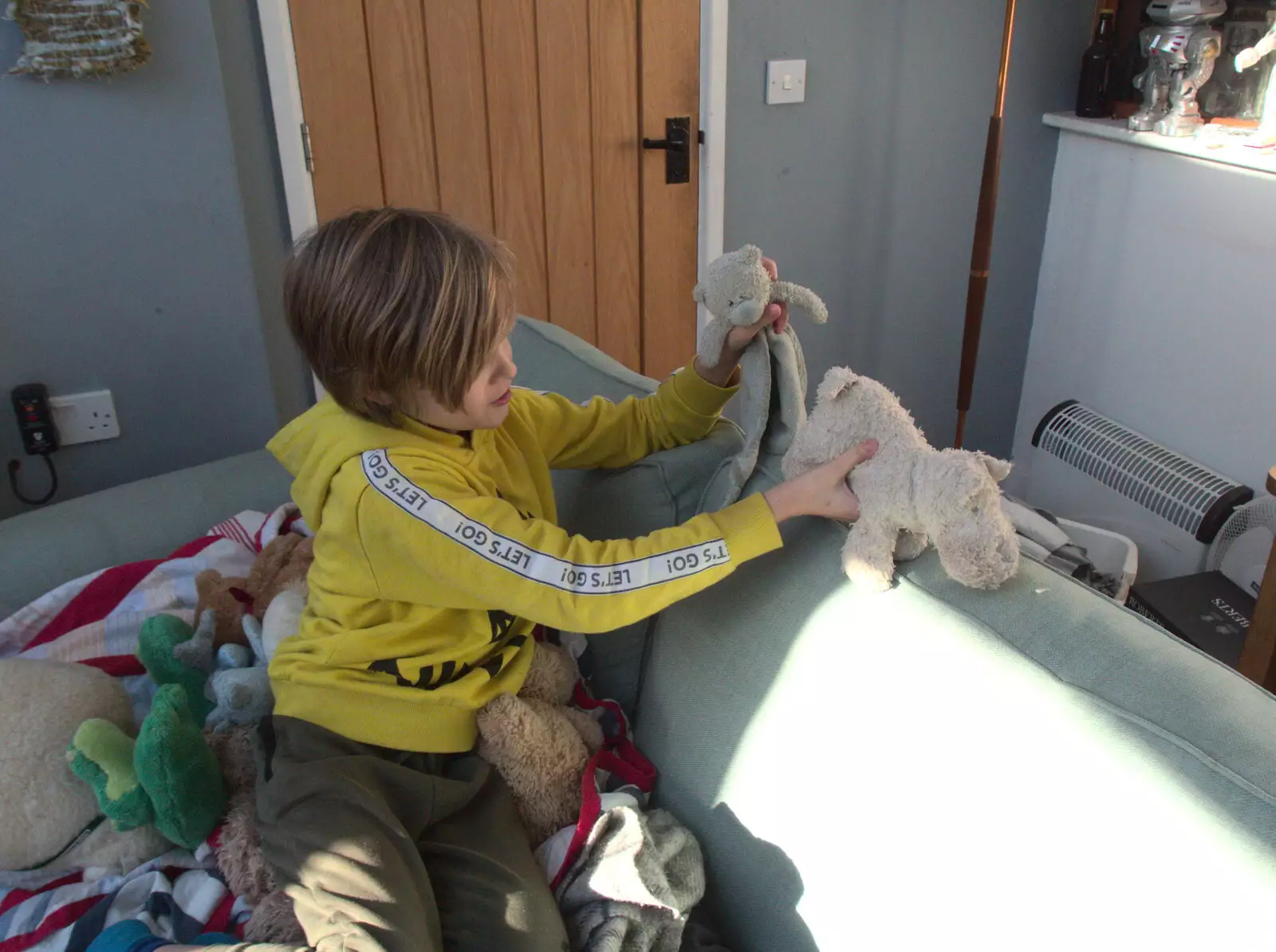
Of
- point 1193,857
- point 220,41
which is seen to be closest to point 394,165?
point 220,41

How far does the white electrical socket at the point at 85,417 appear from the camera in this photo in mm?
1912

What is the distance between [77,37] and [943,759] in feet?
5.76

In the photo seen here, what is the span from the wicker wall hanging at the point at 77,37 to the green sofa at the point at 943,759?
124 centimetres

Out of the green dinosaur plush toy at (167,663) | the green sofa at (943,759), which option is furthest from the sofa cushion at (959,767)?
the green dinosaur plush toy at (167,663)

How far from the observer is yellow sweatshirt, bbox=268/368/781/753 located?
0.97m

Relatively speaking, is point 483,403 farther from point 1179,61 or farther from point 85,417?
point 1179,61

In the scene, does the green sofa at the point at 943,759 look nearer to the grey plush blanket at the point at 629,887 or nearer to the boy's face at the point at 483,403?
the grey plush blanket at the point at 629,887

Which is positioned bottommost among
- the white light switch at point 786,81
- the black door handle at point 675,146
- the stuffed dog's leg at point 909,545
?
the stuffed dog's leg at point 909,545

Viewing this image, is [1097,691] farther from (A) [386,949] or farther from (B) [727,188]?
(B) [727,188]

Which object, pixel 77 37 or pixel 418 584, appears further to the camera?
pixel 77 37

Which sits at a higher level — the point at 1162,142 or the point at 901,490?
the point at 1162,142

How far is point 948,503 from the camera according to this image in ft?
2.54

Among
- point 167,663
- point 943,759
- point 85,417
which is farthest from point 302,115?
point 943,759

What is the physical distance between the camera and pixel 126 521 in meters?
1.61
